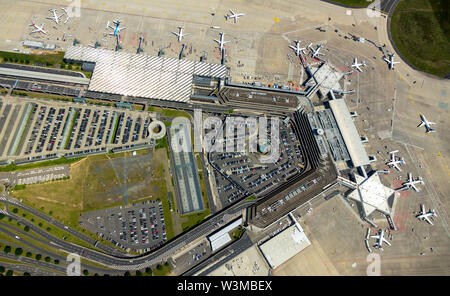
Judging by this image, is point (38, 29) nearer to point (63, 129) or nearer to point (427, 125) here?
point (63, 129)

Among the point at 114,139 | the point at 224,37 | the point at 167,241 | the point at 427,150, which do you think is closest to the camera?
the point at 167,241

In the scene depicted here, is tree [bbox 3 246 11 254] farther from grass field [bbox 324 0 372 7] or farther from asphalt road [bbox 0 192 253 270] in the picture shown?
grass field [bbox 324 0 372 7]

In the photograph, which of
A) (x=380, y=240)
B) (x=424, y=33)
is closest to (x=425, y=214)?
(x=380, y=240)

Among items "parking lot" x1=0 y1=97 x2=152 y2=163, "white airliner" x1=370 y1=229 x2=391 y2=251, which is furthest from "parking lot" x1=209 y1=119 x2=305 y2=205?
"white airliner" x1=370 y1=229 x2=391 y2=251

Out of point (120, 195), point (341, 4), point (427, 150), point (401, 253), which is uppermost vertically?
point (341, 4)

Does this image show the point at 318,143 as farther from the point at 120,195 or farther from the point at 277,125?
the point at 120,195

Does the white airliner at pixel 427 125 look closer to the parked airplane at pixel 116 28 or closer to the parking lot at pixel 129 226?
the parking lot at pixel 129 226

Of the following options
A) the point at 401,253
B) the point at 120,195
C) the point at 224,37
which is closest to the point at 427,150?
the point at 401,253
